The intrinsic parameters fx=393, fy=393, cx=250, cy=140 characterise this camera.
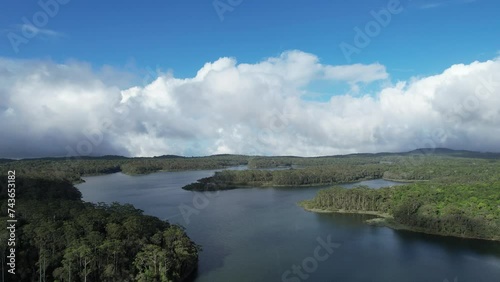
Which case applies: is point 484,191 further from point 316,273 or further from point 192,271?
point 192,271

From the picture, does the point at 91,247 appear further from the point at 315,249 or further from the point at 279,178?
the point at 279,178

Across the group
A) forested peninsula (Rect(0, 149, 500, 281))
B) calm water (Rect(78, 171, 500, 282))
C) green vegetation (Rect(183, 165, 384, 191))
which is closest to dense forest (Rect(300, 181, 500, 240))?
forested peninsula (Rect(0, 149, 500, 281))

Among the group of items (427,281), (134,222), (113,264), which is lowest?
(427,281)

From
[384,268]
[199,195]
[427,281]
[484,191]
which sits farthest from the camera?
[199,195]

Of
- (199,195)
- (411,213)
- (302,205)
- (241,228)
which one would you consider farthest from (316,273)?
(199,195)

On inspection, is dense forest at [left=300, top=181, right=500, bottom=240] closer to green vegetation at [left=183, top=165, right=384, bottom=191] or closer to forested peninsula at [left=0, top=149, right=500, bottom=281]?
forested peninsula at [left=0, top=149, right=500, bottom=281]
